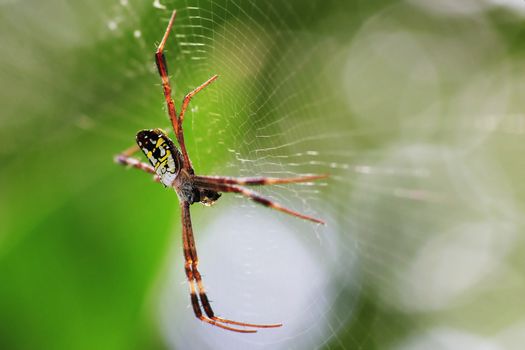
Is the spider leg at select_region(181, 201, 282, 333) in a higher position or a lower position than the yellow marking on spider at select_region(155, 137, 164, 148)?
lower

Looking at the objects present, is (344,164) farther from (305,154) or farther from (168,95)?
(168,95)

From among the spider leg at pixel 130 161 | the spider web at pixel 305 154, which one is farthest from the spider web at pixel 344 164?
the spider leg at pixel 130 161

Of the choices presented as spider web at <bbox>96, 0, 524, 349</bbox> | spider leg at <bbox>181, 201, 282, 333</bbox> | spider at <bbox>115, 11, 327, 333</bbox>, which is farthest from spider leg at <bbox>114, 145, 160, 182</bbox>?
spider leg at <bbox>181, 201, 282, 333</bbox>

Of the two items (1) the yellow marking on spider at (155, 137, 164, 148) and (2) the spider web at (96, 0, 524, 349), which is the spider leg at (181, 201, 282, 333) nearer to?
(2) the spider web at (96, 0, 524, 349)

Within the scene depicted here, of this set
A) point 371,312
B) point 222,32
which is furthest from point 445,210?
point 222,32

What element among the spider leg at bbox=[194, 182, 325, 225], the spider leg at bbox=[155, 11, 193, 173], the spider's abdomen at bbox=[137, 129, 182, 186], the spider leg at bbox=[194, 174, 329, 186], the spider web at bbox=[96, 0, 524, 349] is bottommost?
the spider web at bbox=[96, 0, 524, 349]

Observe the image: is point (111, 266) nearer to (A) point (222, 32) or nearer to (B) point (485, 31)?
(A) point (222, 32)

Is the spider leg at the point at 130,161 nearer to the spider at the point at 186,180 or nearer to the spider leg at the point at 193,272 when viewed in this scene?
the spider at the point at 186,180
